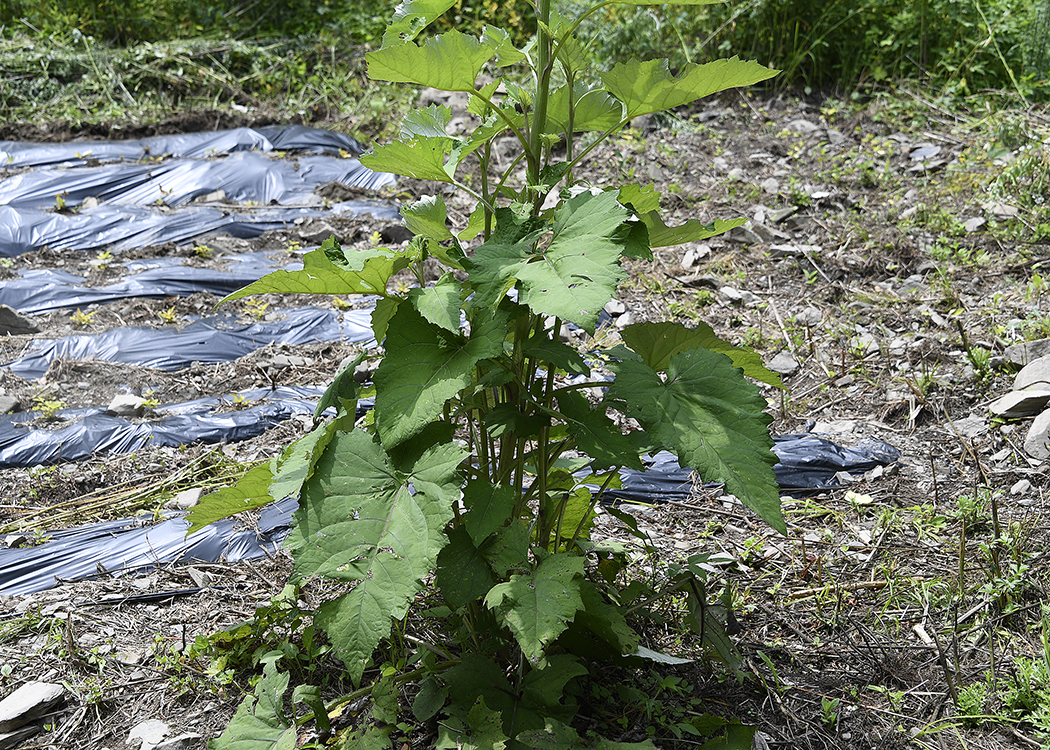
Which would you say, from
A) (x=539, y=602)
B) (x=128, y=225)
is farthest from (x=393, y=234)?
(x=539, y=602)

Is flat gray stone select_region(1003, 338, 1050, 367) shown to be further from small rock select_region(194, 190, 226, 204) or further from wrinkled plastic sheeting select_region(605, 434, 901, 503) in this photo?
small rock select_region(194, 190, 226, 204)

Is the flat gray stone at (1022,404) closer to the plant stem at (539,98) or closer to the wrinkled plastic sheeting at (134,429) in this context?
the plant stem at (539,98)

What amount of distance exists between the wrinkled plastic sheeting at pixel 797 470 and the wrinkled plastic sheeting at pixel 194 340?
132 centimetres

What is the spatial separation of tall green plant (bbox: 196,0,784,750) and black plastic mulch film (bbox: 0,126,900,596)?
0.92m

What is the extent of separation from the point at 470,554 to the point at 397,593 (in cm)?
20

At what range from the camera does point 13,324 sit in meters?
3.35

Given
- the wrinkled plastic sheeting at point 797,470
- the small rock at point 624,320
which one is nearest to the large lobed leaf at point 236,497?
the wrinkled plastic sheeting at point 797,470

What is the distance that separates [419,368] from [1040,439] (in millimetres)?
2101

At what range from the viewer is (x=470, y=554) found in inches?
51.7

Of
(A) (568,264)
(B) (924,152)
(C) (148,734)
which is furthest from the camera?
(B) (924,152)

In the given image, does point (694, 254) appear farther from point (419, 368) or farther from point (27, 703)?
point (27, 703)

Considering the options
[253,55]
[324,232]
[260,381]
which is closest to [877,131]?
[324,232]

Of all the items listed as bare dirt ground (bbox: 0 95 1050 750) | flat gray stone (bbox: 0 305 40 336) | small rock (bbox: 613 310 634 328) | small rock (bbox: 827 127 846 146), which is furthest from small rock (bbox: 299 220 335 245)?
small rock (bbox: 827 127 846 146)

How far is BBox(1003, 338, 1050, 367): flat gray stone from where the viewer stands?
9.06 feet
